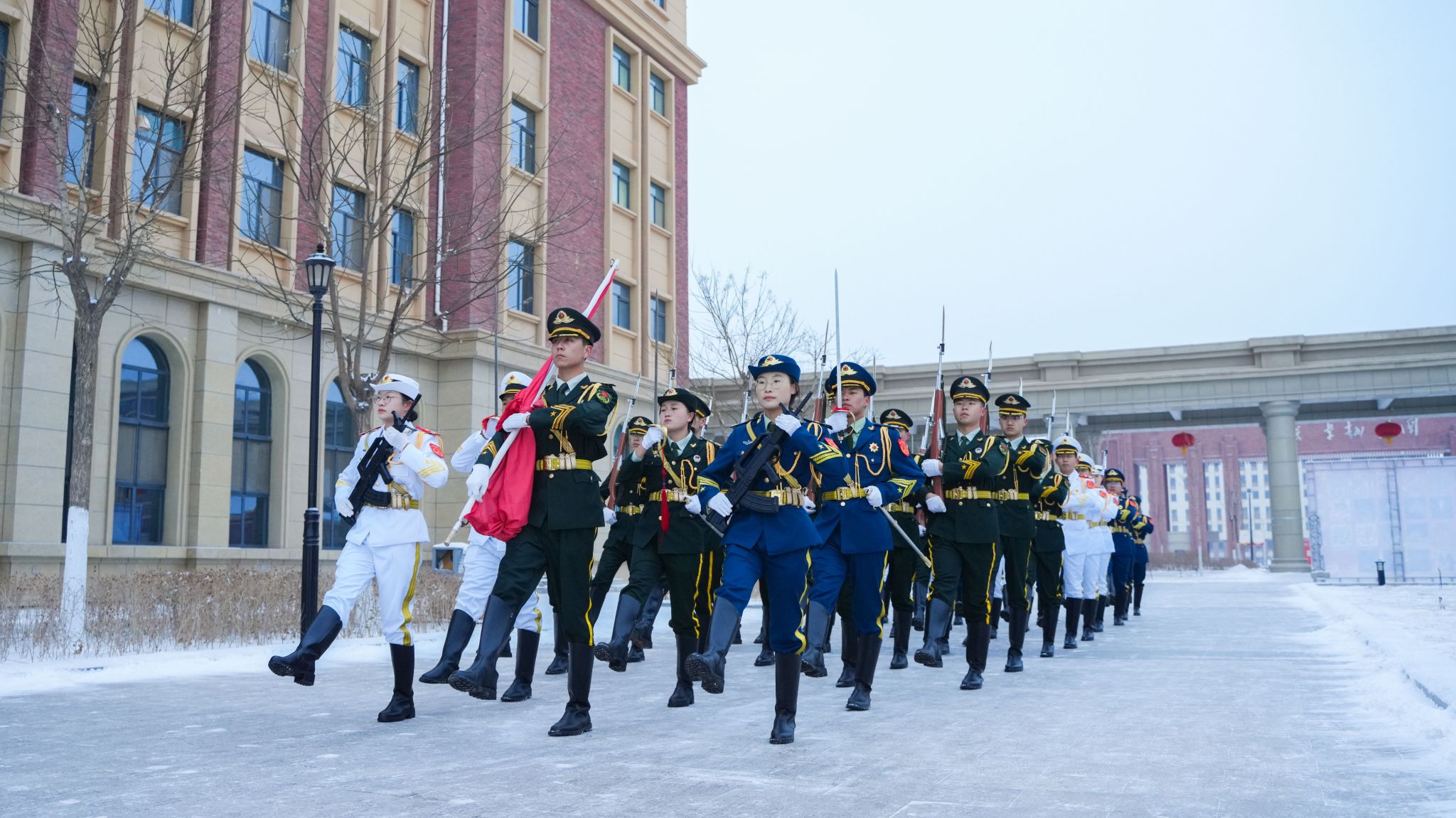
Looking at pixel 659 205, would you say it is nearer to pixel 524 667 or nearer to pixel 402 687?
pixel 524 667

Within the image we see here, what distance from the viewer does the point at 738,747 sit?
256 inches

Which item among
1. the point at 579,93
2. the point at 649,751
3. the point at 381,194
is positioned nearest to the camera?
the point at 649,751

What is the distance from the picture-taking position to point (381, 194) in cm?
1781

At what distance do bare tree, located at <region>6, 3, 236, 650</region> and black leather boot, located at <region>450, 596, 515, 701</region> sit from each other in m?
5.76

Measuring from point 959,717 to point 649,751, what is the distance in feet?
7.64

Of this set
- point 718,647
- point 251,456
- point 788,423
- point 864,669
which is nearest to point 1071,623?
point 864,669

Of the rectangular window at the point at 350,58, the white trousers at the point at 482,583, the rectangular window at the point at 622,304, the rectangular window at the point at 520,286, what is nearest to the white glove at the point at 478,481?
the white trousers at the point at 482,583

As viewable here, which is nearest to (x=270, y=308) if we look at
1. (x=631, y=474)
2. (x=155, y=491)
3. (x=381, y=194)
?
(x=155, y=491)

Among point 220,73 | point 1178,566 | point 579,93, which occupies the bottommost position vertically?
point 1178,566

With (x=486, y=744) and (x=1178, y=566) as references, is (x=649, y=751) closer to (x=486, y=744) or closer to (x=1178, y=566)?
(x=486, y=744)

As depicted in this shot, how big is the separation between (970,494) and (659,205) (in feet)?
85.6

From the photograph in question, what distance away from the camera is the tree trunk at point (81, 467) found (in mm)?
12188

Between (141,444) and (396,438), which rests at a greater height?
(141,444)

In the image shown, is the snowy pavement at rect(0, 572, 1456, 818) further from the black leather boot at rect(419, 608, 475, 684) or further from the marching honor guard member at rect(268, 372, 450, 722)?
the marching honor guard member at rect(268, 372, 450, 722)
